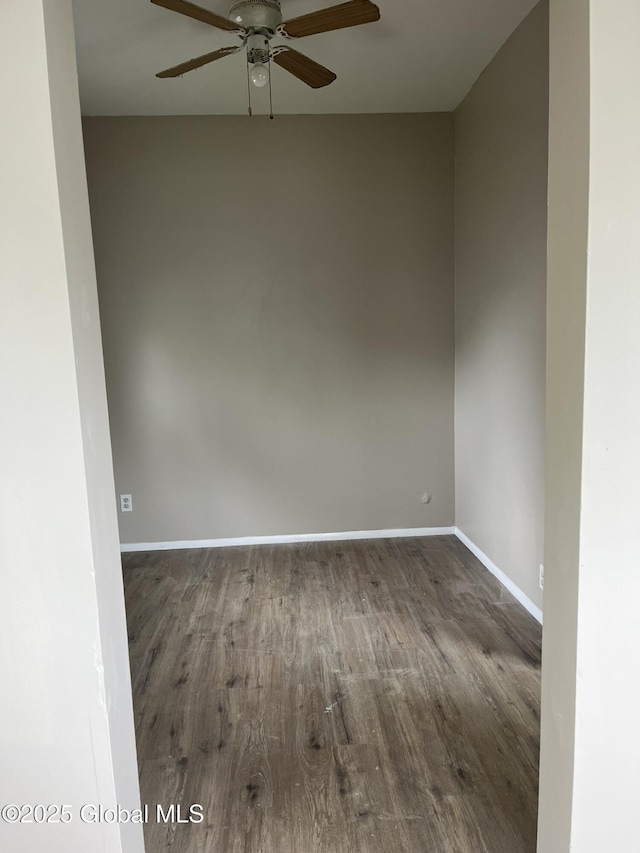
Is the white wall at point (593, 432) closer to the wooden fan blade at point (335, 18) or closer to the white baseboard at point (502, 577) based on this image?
the wooden fan blade at point (335, 18)

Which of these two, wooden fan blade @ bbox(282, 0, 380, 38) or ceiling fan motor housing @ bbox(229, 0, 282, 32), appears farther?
ceiling fan motor housing @ bbox(229, 0, 282, 32)

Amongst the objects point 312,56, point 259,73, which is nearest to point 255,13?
point 259,73

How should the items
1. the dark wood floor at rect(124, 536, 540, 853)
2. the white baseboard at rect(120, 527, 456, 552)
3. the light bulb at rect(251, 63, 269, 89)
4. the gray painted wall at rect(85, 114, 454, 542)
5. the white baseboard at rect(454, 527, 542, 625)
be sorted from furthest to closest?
1. the white baseboard at rect(120, 527, 456, 552)
2. the gray painted wall at rect(85, 114, 454, 542)
3. the white baseboard at rect(454, 527, 542, 625)
4. the light bulb at rect(251, 63, 269, 89)
5. the dark wood floor at rect(124, 536, 540, 853)

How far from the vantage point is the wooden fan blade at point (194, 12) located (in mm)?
1972

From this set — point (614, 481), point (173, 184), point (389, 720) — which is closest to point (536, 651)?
point (389, 720)

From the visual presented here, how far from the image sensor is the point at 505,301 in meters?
3.05

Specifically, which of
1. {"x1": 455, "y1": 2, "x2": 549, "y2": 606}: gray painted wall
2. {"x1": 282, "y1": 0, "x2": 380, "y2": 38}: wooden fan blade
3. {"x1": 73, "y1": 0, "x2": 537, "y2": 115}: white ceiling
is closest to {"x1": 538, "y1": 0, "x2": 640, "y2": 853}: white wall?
{"x1": 282, "y1": 0, "x2": 380, "y2": 38}: wooden fan blade

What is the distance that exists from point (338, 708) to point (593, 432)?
1.55 metres

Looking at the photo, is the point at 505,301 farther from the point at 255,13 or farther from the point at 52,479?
the point at 52,479

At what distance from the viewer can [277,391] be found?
3891 mm

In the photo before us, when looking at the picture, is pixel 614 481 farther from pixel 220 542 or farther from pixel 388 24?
pixel 220 542

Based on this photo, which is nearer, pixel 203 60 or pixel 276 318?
pixel 203 60

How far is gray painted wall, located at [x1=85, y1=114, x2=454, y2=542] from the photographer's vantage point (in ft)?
12.1

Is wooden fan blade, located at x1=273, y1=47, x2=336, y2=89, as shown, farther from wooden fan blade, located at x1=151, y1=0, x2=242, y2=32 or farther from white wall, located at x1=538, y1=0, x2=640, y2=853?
white wall, located at x1=538, y1=0, x2=640, y2=853
